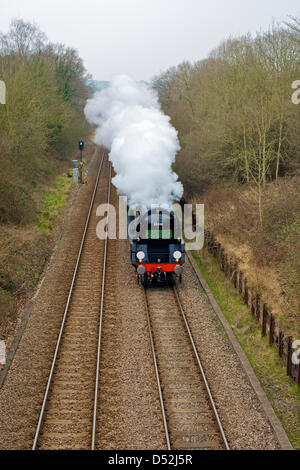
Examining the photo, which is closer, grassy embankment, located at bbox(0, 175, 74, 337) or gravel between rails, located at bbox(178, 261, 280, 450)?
gravel between rails, located at bbox(178, 261, 280, 450)

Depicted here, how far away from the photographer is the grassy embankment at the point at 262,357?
9.53 m

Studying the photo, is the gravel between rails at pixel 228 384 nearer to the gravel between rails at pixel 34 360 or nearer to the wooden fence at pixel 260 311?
the wooden fence at pixel 260 311

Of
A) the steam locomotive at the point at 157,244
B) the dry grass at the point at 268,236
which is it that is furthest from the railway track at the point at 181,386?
the dry grass at the point at 268,236

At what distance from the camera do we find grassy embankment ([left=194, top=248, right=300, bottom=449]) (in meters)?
9.53

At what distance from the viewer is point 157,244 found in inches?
631

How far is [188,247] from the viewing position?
21297 mm

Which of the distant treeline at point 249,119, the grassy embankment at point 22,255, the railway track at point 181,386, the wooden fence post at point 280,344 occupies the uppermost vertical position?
the distant treeline at point 249,119

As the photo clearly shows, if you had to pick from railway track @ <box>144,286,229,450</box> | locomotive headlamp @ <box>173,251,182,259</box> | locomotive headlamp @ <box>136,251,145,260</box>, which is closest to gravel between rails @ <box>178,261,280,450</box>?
railway track @ <box>144,286,229,450</box>

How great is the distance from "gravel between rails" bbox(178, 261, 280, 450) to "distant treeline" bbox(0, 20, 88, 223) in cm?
1005

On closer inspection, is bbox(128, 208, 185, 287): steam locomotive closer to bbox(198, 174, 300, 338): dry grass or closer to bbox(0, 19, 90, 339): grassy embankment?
bbox(198, 174, 300, 338): dry grass

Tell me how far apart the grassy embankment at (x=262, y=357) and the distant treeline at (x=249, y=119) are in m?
6.30

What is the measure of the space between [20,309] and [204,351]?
250 inches

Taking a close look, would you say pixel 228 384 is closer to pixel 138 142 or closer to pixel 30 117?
pixel 138 142
